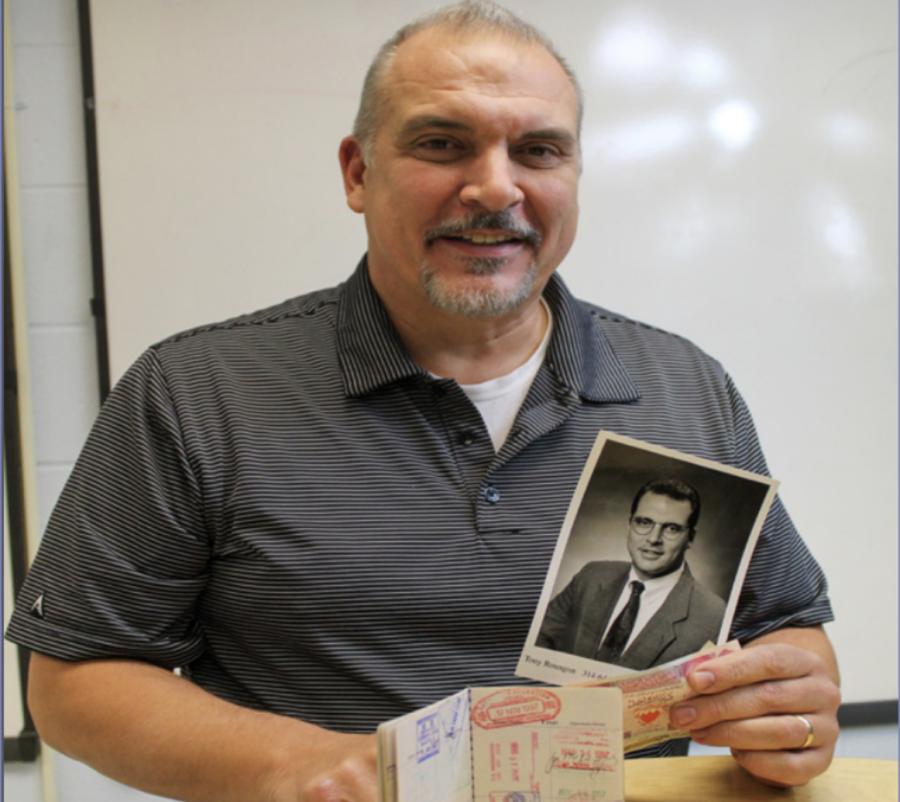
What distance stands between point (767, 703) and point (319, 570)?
1.65 feet

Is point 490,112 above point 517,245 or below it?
above

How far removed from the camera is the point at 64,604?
98 centimetres

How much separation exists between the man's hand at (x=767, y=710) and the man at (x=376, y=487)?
0.4 inches

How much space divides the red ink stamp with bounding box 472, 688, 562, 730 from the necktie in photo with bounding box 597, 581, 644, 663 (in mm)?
126

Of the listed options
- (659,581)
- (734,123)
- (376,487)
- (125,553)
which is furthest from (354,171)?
(734,123)

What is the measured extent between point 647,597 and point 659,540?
58mm

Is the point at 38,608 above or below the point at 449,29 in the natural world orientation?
below

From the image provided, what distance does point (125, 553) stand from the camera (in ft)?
3.29

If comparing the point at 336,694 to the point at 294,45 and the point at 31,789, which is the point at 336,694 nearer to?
the point at 31,789

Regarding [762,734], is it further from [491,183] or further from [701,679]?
[491,183]

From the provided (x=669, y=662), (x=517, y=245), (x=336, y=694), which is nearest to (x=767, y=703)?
(x=669, y=662)

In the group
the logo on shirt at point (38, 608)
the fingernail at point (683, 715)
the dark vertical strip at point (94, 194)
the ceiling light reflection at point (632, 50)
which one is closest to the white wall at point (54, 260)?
the dark vertical strip at point (94, 194)

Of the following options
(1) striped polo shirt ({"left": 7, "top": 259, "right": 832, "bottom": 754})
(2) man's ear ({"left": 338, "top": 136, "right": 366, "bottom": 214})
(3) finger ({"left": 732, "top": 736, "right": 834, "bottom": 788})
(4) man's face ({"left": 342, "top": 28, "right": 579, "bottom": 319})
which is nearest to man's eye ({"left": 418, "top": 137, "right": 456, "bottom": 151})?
(4) man's face ({"left": 342, "top": 28, "right": 579, "bottom": 319})

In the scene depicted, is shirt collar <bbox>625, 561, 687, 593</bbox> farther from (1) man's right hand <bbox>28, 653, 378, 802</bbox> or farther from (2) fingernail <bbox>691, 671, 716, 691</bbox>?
(1) man's right hand <bbox>28, 653, 378, 802</bbox>
